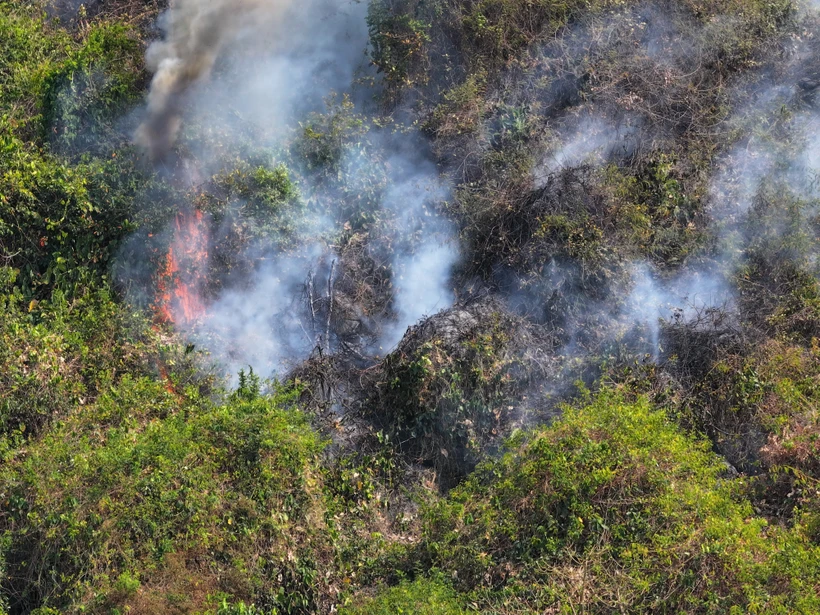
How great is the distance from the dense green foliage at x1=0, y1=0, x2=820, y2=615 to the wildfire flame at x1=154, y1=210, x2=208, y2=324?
0.14 m

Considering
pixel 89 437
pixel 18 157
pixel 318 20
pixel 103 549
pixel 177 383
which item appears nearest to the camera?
pixel 103 549

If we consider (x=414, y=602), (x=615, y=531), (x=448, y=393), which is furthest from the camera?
(x=448, y=393)

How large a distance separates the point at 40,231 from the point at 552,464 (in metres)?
5.81

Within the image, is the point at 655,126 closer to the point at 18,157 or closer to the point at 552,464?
the point at 552,464

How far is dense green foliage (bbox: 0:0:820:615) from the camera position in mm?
8367

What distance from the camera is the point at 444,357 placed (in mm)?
9930

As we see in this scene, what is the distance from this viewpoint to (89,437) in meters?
9.20

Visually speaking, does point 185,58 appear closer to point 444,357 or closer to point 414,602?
point 444,357

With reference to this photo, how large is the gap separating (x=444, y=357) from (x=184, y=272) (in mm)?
3127

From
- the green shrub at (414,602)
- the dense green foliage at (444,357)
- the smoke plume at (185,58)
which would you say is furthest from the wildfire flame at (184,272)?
the green shrub at (414,602)

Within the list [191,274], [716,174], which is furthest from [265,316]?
[716,174]

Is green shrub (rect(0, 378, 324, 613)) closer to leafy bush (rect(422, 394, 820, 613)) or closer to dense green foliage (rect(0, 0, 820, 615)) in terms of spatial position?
dense green foliage (rect(0, 0, 820, 615))

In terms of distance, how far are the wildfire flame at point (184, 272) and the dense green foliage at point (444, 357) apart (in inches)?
5.3

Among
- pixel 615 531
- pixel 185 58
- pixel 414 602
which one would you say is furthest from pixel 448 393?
pixel 185 58
